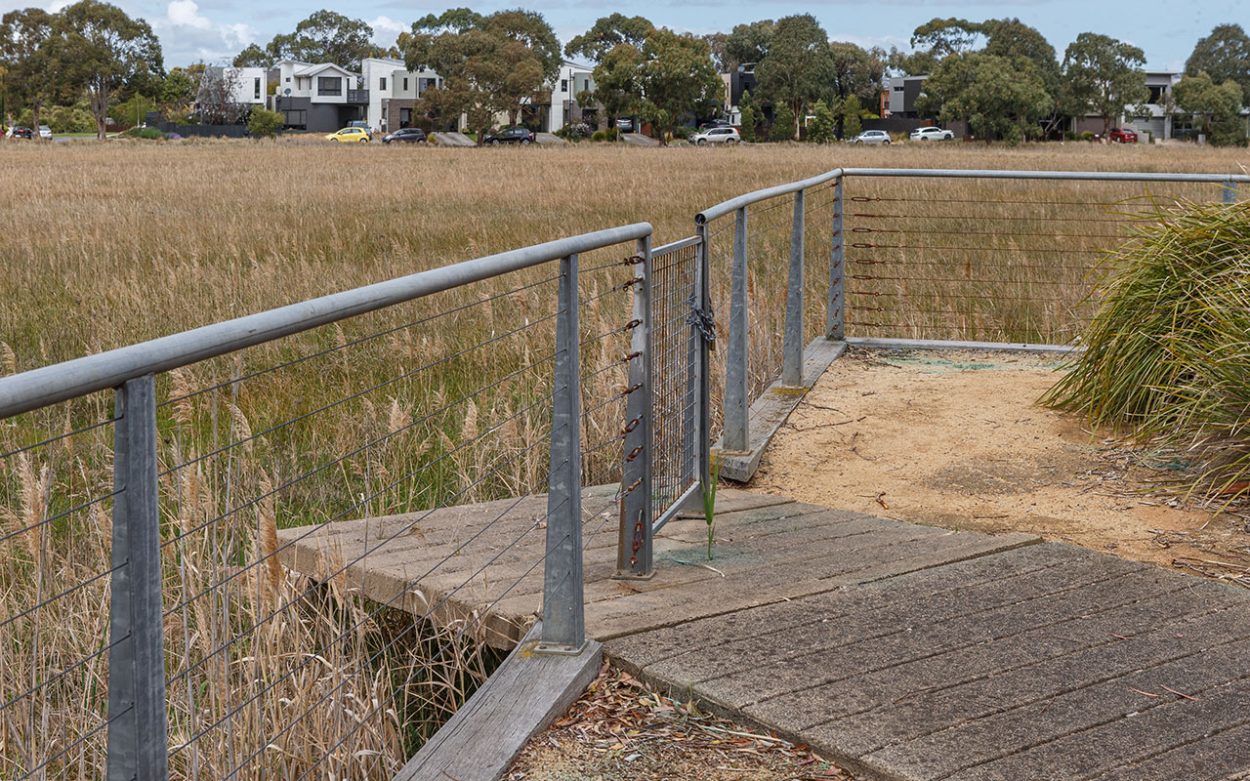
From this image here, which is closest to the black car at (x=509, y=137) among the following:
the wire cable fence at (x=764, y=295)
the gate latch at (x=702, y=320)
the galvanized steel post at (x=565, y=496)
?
the wire cable fence at (x=764, y=295)

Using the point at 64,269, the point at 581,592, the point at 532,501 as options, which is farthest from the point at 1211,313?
the point at 64,269

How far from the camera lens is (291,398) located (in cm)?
880

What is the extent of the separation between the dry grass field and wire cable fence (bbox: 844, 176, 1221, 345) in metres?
0.06

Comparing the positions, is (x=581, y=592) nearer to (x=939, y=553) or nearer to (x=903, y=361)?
(x=939, y=553)

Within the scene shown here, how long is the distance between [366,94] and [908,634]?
Result: 13522 cm

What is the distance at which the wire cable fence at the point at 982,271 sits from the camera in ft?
35.5

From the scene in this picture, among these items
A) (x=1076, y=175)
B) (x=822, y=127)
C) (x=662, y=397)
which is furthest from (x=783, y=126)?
(x=662, y=397)

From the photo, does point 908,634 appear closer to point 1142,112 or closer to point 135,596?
point 135,596

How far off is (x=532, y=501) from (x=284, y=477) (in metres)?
1.39

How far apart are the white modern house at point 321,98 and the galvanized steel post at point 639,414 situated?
134041 mm

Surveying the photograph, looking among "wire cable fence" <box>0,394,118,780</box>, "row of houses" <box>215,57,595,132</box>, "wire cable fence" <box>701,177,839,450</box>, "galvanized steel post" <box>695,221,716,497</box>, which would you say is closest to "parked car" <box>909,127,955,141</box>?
"row of houses" <box>215,57,595,132</box>

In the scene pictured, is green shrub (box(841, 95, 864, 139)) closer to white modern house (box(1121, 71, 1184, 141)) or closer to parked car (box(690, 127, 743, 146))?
parked car (box(690, 127, 743, 146))

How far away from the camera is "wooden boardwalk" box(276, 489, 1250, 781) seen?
3.81 meters

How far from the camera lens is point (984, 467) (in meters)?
7.21
